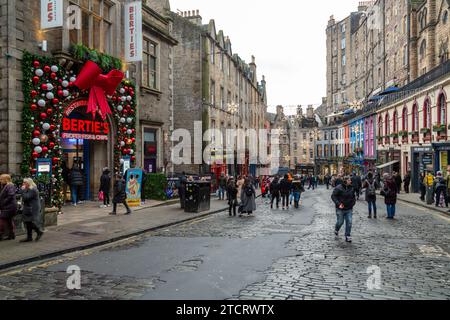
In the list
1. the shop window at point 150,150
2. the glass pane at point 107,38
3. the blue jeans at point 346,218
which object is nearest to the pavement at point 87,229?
the shop window at point 150,150

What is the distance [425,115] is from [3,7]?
91.6 feet

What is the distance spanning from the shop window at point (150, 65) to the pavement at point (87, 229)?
699 centimetres

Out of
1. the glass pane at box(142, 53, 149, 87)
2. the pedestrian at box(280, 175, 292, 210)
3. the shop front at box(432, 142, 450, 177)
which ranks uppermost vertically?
the glass pane at box(142, 53, 149, 87)

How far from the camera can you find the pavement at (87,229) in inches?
338

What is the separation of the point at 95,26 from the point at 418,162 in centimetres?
2589

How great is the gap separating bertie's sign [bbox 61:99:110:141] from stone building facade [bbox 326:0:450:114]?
30537 millimetres

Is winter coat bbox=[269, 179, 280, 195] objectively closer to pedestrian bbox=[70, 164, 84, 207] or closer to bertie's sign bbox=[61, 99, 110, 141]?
bertie's sign bbox=[61, 99, 110, 141]

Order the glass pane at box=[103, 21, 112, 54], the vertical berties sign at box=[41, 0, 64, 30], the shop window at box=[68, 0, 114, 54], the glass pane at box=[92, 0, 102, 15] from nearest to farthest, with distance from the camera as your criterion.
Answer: the vertical berties sign at box=[41, 0, 64, 30] → the shop window at box=[68, 0, 114, 54] → the glass pane at box=[92, 0, 102, 15] → the glass pane at box=[103, 21, 112, 54]

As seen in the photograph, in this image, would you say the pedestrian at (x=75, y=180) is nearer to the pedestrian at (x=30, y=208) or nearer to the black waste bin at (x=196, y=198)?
the black waste bin at (x=196, y=198)

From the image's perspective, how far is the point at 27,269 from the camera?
7.57 metres

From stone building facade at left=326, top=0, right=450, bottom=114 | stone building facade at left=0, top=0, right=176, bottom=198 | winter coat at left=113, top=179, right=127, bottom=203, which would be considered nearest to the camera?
stone building facade at left=0, top=0, right=176, bottom=198

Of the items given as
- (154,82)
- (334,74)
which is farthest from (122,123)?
(334,74)

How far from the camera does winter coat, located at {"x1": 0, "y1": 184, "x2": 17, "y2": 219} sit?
32.1 ft

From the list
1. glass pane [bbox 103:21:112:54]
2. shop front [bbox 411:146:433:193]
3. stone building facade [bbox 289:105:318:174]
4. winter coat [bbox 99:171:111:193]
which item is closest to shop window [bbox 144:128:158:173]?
glass pane [bbox 103:21:112:54]
